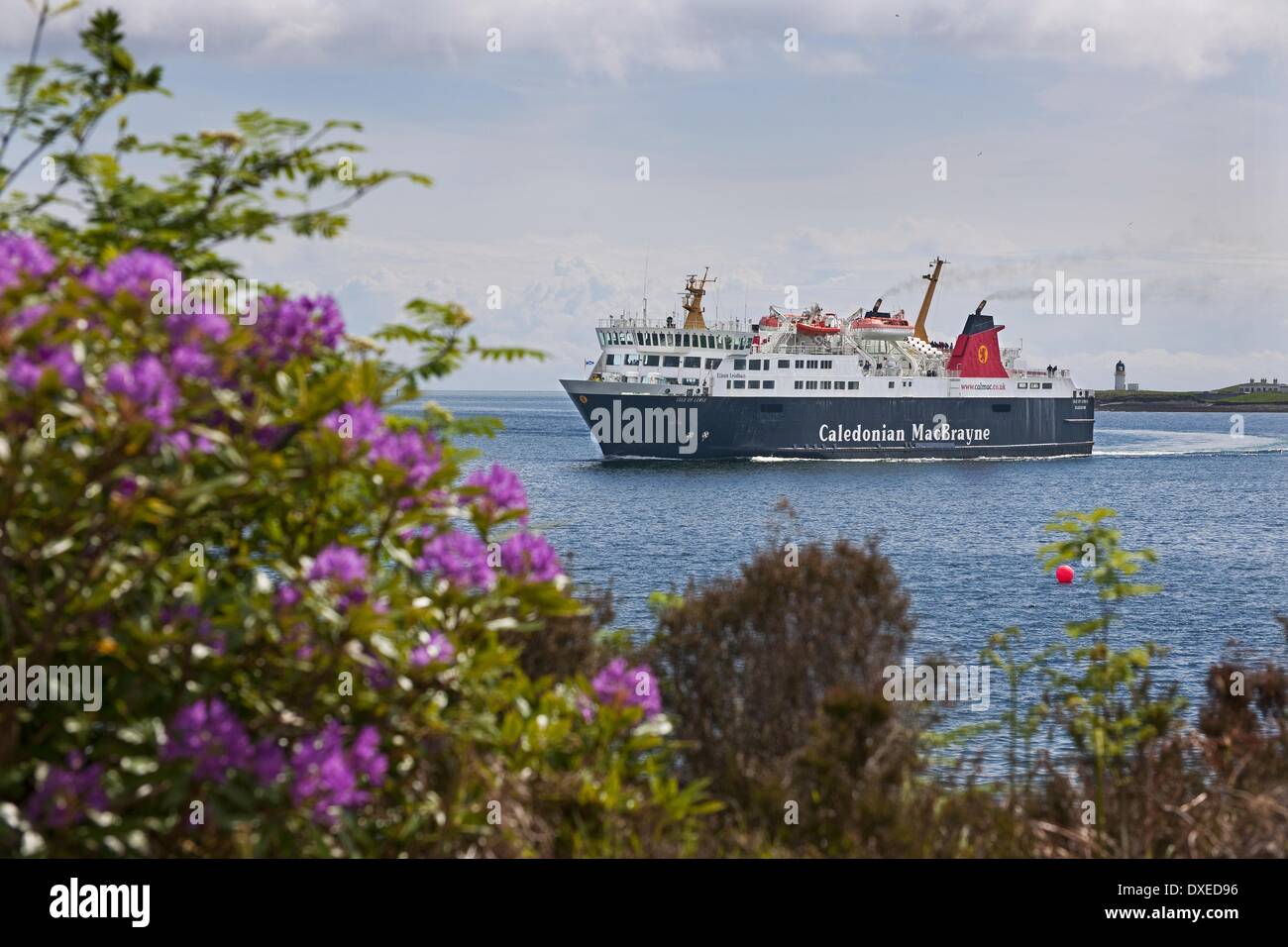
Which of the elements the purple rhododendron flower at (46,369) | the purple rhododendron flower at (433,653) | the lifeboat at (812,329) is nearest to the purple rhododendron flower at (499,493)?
the purple rhododendron flower at (433,653)

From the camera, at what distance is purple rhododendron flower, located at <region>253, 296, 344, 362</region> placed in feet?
11.3

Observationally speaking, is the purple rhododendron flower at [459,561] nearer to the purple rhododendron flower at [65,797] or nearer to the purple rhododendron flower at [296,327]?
the purple rhododendron flower at [296,327]

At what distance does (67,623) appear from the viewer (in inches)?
125

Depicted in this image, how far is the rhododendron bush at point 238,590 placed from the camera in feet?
9.62

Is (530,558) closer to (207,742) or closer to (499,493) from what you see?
(499,493)

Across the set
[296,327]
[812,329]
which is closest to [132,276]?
[296,327]

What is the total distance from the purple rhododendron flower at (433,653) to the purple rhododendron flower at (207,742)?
0.48 m

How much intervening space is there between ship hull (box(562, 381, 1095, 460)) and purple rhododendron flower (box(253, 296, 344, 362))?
188 feet

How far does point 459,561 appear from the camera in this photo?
3.49 metres

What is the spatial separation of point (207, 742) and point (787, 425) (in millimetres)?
59442

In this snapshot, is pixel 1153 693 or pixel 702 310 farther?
pixel 702 310
